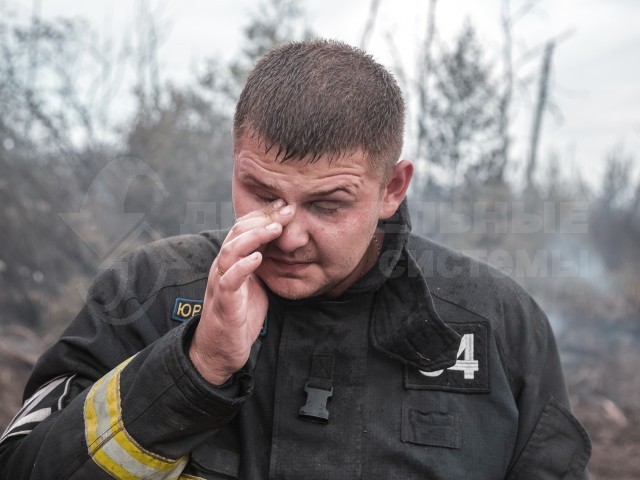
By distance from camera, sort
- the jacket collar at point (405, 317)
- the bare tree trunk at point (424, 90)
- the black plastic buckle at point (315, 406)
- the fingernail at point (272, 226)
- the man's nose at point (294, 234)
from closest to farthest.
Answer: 1. the fingernail at point (272, 226)
2. the man's nose at point (294, 234)
3. the black plastic buckle at point (315, 406)
4. the jacket collar at point (405, 317)
5. the bare tree trunk at point (424, 90)

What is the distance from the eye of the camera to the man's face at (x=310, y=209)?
218 cm

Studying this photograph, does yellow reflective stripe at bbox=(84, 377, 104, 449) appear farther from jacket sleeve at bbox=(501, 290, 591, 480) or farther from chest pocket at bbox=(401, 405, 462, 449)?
jacket sleeve at bbox=(501, 290, 591, 480)

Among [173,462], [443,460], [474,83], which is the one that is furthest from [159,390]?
[474,83]

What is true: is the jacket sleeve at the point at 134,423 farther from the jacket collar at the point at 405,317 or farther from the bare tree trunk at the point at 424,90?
the bare tree trunk at the point at 424,90

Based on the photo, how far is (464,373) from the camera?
247 centimetres

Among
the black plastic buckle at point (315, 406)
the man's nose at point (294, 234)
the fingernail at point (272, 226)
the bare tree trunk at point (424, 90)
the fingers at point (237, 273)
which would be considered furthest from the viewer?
the bare tree trunk at point (424, 90)

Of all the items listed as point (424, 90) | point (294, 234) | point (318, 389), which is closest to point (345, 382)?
point (318, 389)

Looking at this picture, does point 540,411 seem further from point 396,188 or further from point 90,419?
point 90,419

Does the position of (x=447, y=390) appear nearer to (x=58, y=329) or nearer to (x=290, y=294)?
(x=290, y=294)

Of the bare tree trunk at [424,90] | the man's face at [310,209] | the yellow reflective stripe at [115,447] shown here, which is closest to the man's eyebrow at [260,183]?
the man's face at [310,209]

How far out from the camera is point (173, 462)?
206 centimetres

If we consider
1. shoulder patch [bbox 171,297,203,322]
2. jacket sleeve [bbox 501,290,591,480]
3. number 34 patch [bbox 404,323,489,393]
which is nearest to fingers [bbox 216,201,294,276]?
shoulder patch [bbox 171,297,203,322]

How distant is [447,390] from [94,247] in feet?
23.2

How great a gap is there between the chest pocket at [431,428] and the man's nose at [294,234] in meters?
0.69
